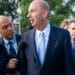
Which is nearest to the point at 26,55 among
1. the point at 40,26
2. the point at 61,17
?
the point at 40,26

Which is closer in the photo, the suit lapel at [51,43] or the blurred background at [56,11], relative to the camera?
the suit lapel at [51,43]

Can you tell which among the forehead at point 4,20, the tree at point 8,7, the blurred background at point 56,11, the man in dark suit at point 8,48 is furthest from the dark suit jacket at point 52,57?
the tree at point 8,7

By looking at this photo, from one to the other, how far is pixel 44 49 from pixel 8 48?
1.69ft

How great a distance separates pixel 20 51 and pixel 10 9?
159ft

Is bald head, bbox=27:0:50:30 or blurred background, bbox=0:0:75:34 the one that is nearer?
bald head, bbox=27:0:50:30

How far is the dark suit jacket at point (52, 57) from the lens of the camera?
15.7 feet

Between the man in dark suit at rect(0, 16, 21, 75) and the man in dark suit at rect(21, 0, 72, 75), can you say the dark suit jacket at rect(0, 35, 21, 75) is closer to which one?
the man in dark suit at rect(0, 16, 21, 75)

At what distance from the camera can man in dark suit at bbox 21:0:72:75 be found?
480cm

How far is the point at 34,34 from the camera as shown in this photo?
4938mm

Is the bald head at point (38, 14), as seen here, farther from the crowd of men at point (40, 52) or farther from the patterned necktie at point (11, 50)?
the patterned necktie at point (11, 50)

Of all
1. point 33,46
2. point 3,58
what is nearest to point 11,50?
point 3,58

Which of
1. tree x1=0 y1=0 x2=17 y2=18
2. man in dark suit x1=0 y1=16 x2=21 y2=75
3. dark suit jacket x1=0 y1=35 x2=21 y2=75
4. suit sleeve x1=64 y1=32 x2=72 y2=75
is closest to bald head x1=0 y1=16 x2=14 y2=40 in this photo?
man in dark suit x1=0 y1=16 x2=21 y2=75

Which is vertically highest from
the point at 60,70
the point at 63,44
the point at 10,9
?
the point at 63,44

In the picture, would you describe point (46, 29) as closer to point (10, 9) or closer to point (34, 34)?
point (34, 34)
